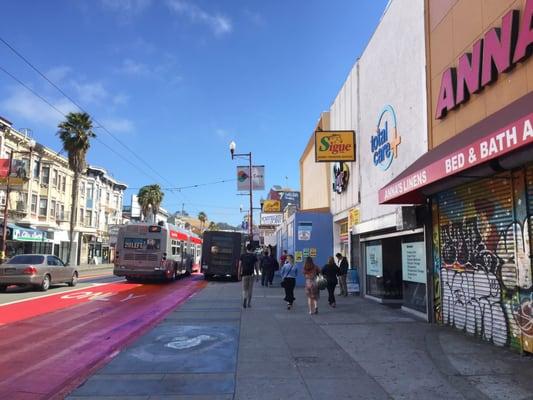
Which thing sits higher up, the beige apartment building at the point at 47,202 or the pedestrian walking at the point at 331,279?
the beige apartment building at the point at 47,202

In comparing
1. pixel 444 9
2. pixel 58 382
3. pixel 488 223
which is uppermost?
pixel 444 9

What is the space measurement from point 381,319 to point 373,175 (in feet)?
18.8

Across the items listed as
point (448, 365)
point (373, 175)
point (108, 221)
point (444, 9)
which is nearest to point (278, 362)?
point (448, 365)

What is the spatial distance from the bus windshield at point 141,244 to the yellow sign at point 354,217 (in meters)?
10.3

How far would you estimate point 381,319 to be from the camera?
12531 millimetres

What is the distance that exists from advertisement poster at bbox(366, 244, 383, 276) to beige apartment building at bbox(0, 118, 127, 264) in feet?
93.0

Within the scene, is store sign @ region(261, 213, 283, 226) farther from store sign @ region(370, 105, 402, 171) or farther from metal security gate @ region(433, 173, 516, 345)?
metal security gate @ region(433, 173, 516, 345)

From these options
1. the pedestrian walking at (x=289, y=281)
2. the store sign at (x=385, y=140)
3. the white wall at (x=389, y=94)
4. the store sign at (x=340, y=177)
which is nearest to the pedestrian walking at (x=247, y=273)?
the pedestrian walking at (x=289, y=281)

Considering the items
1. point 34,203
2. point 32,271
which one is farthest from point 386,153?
point 34,203

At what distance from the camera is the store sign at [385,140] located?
14484mm

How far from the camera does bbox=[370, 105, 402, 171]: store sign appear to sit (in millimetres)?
14484

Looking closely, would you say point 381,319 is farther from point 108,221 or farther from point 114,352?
point 108,221

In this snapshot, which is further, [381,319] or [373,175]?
[373,175]

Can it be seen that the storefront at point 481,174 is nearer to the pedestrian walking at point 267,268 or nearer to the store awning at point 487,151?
the store awning at point 487,151
